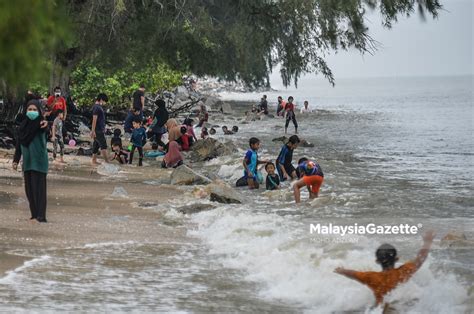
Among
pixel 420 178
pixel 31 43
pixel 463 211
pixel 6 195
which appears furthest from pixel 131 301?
pixel 420 178

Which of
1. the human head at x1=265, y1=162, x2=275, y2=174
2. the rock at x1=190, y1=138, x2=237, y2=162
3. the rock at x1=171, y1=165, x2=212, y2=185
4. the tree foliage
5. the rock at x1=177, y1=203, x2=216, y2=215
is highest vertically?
the tree foliage

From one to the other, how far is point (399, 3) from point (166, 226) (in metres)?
13.1

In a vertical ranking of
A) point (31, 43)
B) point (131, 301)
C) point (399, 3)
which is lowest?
point (131, 301)

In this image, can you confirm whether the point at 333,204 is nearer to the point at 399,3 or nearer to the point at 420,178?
the point at 420,178

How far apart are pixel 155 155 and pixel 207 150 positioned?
1470mm

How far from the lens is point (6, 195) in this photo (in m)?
14.1

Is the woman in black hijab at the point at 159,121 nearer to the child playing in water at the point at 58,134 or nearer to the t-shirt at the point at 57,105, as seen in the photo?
the t-shirt at the point at 57,105

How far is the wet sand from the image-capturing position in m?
10.9

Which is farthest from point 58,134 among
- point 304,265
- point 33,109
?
point 304,265

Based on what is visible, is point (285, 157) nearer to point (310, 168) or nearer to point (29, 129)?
point (310, 168)

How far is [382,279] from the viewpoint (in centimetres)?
822

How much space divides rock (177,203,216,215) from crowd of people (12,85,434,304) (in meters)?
1.80

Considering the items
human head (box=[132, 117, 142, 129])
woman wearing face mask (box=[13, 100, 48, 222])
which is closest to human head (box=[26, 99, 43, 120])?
woman wearing face mask (box=[13, 100, 48, 222])

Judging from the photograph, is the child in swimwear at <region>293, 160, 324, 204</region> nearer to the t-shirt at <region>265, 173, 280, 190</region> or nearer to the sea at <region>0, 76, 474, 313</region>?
the sea at <region>0, 76, 474, 313</region>
